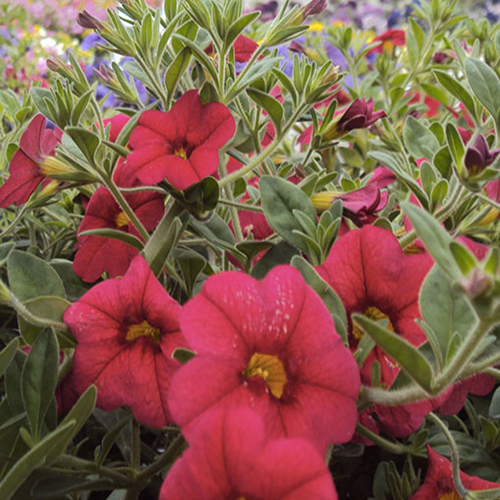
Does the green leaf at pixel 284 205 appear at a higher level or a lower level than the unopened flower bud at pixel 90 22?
lower

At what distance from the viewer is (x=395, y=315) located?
46cm

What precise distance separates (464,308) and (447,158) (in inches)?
8.6

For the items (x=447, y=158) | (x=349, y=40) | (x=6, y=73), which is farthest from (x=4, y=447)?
(x=6, y=73)

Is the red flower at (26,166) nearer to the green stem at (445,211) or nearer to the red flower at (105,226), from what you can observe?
the red flower at (105,226)

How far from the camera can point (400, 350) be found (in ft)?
1.09

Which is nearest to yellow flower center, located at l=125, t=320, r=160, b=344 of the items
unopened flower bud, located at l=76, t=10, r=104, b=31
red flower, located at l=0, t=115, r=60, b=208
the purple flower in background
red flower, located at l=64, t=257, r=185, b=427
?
red flower, located at l=64, t=257, r=185, b=427

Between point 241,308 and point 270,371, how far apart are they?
0.05 meters

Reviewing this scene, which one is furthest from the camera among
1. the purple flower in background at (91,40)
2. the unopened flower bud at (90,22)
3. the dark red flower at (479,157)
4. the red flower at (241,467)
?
the purple flower in background at (91,40)

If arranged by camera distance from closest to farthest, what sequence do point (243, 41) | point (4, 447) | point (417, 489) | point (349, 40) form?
point (4, 447), point (417, 489), point (243, 41), point (349, 40)

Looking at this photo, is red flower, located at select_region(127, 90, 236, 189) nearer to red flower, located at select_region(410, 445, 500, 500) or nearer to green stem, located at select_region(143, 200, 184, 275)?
green stem, located at select_region(143, 200, 184, 275)

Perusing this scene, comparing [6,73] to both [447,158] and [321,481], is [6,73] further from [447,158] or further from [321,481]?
[321,481]

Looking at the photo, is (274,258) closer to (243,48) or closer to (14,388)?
(14,388)

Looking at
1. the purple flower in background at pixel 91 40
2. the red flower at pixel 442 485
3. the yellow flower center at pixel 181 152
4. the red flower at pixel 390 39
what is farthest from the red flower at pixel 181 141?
the purple flower in background at pixel 91 40

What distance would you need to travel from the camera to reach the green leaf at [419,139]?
65 centimetres
